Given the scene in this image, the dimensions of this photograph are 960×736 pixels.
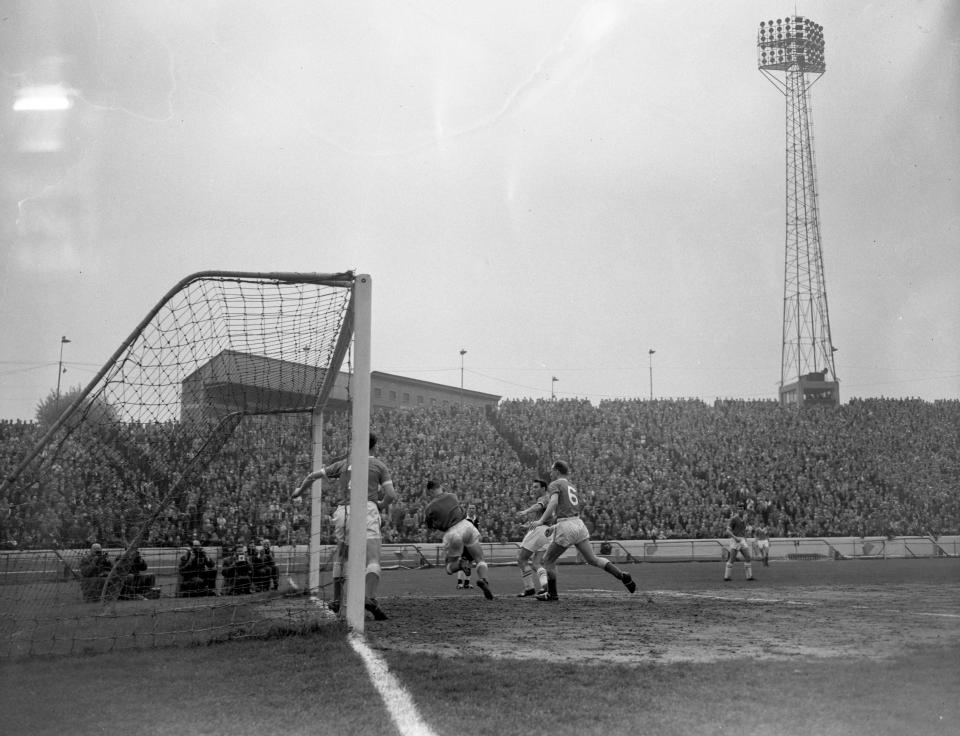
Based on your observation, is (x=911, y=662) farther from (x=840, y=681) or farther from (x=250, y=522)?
(x=250, y=522)

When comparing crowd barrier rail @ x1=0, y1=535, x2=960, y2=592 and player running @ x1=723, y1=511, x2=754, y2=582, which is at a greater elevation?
player running @ x1=723, y1=511, x2=754, y2=582

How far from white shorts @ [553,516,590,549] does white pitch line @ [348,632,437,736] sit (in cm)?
547

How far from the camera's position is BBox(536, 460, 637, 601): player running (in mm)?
11133

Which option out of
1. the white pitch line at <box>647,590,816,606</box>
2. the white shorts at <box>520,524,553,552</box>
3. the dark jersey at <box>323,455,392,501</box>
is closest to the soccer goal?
the dark jersey at <box>323,455,392,501</box>

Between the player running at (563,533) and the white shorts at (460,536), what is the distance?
128cm

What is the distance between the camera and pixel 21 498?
968 cm

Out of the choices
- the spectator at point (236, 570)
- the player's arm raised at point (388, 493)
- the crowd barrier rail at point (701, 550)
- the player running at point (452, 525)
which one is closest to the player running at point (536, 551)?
the player running at point (452, 525)

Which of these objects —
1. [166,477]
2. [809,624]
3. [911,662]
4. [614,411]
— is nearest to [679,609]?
[809,624]

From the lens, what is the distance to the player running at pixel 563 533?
11133 millimetres

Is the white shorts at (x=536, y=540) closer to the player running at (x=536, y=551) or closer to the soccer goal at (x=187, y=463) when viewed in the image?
the player running at (x=536, y=551)

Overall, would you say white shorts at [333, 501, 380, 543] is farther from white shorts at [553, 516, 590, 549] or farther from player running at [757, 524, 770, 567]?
player running at [757, 524, 770, 567]

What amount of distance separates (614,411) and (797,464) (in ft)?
29.9

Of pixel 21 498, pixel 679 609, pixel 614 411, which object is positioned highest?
pixel 614 411

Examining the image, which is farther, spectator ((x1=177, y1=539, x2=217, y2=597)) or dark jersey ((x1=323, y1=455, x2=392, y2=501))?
spectator ((x1=177, y1=539, x2=217, y2=597))
